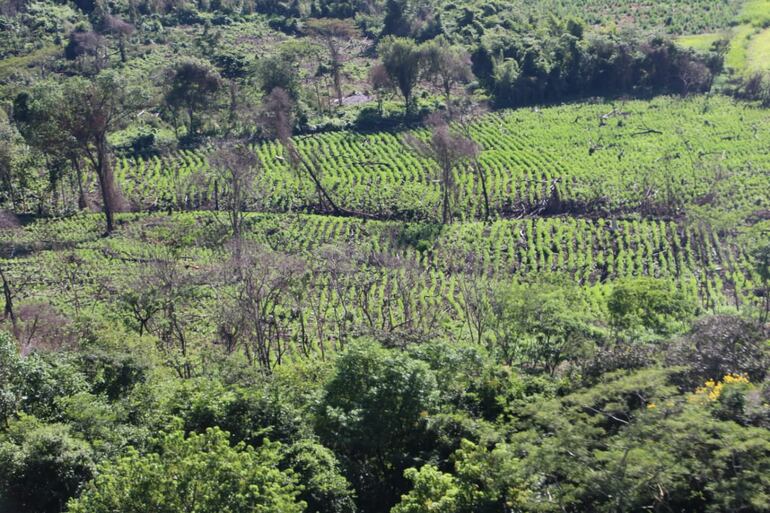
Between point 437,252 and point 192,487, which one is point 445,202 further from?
point 192,487

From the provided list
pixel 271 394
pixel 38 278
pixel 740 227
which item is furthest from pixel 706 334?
pixel 38 278

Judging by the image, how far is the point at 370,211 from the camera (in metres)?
51.8

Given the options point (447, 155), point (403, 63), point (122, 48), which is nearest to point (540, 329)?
point (447, 155)

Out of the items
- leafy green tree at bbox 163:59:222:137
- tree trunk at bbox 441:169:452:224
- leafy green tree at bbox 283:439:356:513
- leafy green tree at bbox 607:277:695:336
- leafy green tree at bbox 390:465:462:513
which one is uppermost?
leafy green tree at bbox 163:59:222:137

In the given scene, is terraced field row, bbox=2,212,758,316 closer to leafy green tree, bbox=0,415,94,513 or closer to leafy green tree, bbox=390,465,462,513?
leafy green tree, bbox=0,415,94,513

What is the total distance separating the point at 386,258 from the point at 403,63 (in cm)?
2640

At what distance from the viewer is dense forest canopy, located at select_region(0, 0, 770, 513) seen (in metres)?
18.4

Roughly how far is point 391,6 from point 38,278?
2258 inches

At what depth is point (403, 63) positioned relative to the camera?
64.8 meters

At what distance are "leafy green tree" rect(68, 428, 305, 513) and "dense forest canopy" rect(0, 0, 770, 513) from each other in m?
0.07

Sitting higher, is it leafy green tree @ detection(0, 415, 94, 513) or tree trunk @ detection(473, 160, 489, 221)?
tree trunk @ detection(473, 160, 489, 221)

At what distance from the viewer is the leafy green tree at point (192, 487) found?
16266 mm

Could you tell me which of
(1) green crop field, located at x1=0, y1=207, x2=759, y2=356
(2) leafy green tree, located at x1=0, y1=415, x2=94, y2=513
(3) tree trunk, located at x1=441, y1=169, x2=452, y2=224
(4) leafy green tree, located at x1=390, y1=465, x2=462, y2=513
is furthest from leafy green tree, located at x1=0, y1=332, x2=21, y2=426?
(3) tree trunk, located at x1=441, y1=169, x2=452, y2=224

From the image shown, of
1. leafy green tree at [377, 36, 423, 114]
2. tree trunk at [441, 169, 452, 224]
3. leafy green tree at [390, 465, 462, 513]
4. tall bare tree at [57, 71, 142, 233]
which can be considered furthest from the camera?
leafy green tree at [377, 36, 423, 114]
